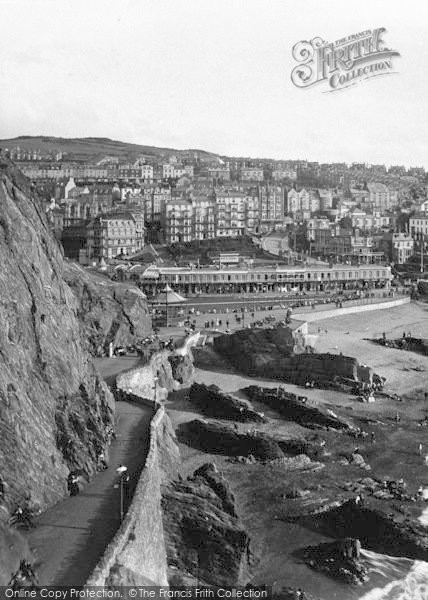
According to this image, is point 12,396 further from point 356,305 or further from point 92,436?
point 356,305

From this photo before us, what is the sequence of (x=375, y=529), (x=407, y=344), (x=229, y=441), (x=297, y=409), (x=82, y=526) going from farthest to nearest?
(x=407, y=344) → (x=297, y=409) → (x=229, y=441) → (x=375, y=529) → (x=82, y=526)

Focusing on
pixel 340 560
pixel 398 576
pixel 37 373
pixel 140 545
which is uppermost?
pixel 37 373

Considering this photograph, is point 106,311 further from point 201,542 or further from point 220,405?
point 201,542

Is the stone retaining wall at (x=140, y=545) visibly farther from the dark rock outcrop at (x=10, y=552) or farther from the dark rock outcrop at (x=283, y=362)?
the dark rock outcrop at (x=283, y=362)

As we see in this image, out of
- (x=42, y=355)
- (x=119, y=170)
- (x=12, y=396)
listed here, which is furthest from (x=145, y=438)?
(x=119, y=170)

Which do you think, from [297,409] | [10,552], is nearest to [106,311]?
[297,409]

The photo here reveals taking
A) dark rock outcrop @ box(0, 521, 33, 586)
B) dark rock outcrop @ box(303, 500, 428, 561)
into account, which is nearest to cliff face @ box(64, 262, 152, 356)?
dark rock outcrop @ box(303, 500, 428, 561)

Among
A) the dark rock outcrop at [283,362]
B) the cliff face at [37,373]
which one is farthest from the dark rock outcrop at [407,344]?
the cliff face at [37,373]
